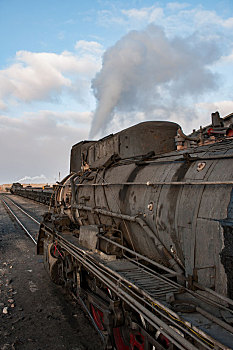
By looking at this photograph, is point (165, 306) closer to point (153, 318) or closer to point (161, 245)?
point (153, 318)

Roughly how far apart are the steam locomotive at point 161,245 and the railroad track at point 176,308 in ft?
0.03

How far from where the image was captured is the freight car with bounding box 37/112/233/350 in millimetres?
2561

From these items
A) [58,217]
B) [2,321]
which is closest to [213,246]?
[2,321]

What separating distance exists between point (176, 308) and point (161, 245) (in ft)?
3.79

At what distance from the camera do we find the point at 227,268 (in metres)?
2.54

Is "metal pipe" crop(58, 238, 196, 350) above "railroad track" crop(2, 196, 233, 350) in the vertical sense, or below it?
below

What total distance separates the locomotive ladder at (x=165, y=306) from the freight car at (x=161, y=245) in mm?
11

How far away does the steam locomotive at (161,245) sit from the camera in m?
2.56

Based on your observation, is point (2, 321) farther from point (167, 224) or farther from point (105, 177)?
point (167, 224)

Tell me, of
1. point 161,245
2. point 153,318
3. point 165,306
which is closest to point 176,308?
point 165,306

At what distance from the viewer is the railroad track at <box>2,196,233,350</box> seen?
87.7 inches

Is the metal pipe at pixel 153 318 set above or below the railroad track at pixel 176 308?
below

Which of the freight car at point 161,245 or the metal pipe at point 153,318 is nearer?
the metal pipe at point 153,318

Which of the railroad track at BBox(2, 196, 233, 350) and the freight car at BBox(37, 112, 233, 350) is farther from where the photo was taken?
the freight car at BBox(37, 112, 233, 350)
